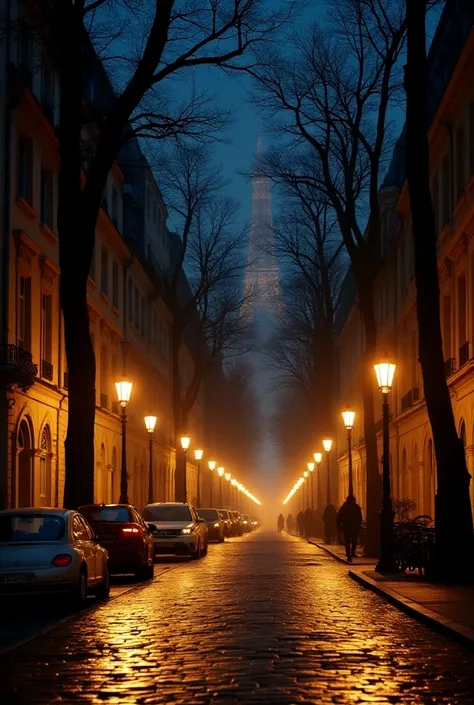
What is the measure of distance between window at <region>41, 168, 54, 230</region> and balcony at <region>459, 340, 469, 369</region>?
40.1ft

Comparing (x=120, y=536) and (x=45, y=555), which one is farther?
(x=120, y=536)

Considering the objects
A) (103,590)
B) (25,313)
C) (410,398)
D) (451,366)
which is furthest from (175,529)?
(103,590)

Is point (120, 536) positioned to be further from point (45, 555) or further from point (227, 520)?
point (227, 520)

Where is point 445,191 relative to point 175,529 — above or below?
above

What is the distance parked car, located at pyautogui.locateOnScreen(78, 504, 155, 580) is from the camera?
2527cm

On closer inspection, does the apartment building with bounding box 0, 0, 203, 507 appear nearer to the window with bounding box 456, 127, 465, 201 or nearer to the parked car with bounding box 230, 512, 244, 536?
the window with bounding box 456, 127, 465, 201

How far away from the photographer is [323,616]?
16875 mm

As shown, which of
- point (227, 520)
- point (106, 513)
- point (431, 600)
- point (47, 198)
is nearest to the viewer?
point (431, 600)

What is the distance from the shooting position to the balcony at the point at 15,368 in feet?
99.7

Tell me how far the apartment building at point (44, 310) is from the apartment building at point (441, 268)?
27.9 feet

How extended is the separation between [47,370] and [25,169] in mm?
5443

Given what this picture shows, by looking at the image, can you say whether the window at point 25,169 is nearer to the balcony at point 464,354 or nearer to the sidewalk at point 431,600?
the balcony at point 464,354

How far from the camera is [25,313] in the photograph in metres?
35.0

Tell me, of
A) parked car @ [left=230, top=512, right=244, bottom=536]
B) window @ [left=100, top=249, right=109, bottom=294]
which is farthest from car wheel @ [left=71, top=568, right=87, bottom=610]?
parked car @ [left=230, top=512, right=244, bottom=536]
